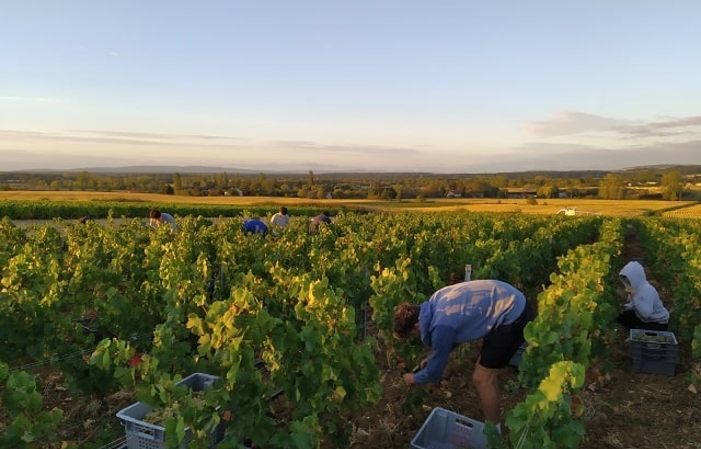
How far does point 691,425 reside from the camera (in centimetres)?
532

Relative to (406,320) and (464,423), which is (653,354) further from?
(406,320)

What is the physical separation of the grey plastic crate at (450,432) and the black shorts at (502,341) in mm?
544

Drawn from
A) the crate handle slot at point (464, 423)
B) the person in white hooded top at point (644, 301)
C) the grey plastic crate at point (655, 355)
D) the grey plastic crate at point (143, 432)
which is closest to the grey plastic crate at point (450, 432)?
the crate handle slot at point (464, 423)

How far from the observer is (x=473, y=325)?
432 centimetres

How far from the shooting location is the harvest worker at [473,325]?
162 inches

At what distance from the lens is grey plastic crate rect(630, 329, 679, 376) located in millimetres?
6500

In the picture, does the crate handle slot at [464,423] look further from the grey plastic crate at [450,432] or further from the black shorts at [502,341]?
the black shorts at [502,341]

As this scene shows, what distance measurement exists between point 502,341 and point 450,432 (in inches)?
36.3

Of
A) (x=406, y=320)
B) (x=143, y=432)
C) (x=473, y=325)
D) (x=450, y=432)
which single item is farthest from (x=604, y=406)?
(x=143, y=432)

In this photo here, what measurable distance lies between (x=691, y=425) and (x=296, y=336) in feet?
14.6

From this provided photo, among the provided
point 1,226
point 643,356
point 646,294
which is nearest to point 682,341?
point 646,294

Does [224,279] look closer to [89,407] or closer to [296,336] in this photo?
[89,407]

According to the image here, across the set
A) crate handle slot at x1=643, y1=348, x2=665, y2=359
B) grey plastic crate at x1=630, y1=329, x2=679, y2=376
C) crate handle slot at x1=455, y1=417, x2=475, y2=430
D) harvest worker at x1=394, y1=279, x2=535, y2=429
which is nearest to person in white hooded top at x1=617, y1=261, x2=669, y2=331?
grey plastic crate at x1=630, y1=329, x2=679, y2=376

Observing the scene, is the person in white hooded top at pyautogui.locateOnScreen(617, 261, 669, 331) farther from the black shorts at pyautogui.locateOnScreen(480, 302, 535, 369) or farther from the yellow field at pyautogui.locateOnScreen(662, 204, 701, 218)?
the yellow field at pyautogui.locateOnScreen(662, 204, 701, 218)
